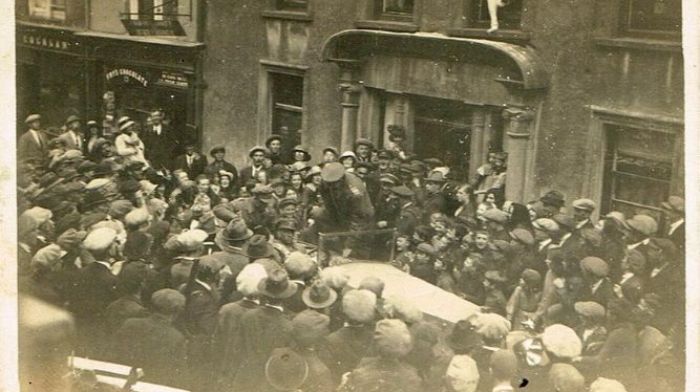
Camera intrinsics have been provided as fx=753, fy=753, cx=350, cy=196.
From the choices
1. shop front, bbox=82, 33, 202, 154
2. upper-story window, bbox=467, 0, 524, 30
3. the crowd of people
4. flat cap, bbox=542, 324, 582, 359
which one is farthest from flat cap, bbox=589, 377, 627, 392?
shop front, bbox=82, 33, 202, 154

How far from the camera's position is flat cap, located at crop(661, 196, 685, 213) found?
2859 mm

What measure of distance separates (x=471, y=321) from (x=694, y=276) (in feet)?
2.90

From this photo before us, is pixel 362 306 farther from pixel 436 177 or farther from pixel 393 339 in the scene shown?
pixel 436 177

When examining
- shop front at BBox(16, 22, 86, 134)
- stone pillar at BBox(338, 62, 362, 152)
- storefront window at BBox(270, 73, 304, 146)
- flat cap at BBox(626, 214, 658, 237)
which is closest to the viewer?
flat cap at BBox(626, 214, 658, 237)

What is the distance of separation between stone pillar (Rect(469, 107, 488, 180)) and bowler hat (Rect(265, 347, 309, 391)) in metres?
1.14

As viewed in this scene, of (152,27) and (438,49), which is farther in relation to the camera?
(152,27)

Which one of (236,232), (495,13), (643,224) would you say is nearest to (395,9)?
(495,13)

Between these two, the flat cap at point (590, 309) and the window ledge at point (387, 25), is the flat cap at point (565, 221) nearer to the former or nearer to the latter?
the flat cap at point (590, 309)

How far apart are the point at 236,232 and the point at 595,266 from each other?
5.14 ft

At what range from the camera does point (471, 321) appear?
10.3 ft

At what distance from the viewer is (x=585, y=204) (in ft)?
9.75

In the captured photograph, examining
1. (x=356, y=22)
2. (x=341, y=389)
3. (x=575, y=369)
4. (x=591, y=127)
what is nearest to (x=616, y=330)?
(x=575, y=369)

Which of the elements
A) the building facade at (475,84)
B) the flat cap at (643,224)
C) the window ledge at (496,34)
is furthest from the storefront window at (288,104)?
the flat cap at (643,224)

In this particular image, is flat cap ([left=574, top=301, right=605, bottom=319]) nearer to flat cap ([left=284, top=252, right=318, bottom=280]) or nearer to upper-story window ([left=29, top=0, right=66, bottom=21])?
flat cap ([left=284, top=252, right=318, bottom=280])
